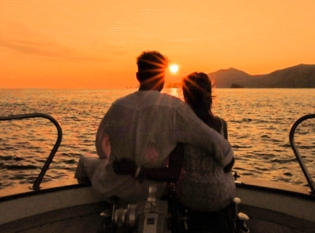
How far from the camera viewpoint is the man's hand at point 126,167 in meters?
2.67

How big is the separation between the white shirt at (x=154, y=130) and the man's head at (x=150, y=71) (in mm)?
80

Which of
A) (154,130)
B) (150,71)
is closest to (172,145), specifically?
(154,130)

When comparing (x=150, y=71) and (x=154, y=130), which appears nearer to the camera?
(x=154, y=130)

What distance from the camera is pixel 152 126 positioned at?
101 inches

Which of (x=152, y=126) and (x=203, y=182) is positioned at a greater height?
(x=152, y=126)

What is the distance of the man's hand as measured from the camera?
267 cm

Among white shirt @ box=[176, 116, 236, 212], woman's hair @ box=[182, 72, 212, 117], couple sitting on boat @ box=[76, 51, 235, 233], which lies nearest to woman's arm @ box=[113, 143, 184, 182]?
couple sitting on boat @ box=[76, 51, 235, 233]

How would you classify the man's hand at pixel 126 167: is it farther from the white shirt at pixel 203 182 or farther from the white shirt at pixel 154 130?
the white shirt at pixel 203 182

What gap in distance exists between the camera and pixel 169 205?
2.83 metres

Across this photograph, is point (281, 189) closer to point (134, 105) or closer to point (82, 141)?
point (134, 105)

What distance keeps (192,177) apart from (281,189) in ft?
3.97

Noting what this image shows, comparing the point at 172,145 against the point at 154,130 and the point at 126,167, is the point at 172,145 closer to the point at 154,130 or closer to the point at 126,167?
the point at 154,130

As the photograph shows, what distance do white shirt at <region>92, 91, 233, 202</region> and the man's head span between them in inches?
3.1

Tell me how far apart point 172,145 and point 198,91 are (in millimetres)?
438
